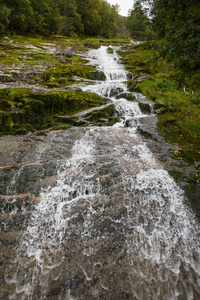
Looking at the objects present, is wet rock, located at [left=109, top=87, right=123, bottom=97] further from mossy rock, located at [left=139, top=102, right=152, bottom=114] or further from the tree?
the tree

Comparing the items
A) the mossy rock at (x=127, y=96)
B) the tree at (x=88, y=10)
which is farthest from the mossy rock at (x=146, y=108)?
the tree at (x=88, y=10)

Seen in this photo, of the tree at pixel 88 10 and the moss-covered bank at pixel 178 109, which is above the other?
the tree at pixel 88 10

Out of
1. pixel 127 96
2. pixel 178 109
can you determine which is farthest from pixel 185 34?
pixel 127 96

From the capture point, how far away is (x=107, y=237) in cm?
395

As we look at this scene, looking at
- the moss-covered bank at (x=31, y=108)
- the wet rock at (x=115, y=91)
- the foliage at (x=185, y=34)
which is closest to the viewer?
the foliage at (x=185, y=34)

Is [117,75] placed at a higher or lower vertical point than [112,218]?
higher

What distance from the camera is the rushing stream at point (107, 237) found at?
129 inches

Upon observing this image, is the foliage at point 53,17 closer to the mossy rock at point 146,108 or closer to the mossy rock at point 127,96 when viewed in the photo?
the mossy rock at point 127,96

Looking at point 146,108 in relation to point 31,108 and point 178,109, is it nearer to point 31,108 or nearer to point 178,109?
point 178,109

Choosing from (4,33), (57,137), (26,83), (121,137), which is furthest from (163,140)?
(4,33)

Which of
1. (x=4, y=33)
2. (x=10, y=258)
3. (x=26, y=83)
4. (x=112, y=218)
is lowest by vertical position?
(x=10, y=258)

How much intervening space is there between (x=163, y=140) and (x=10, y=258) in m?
6.99

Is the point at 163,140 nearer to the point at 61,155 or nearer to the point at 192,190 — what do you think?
the point at 192,190

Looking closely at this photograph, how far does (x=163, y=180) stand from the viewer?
5.20m
